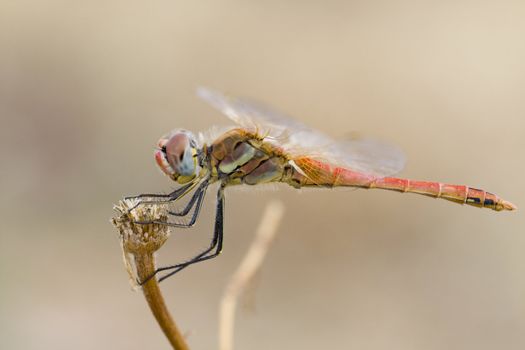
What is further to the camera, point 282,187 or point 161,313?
point 282,187

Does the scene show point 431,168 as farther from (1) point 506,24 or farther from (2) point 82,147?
(2) point 82,147

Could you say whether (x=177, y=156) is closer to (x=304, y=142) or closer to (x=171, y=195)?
(x=171, y=195)

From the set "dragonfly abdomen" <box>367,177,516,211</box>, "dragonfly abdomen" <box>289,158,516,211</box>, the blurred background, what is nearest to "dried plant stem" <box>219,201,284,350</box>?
"dragonfly abdomen" <box>289,158,516,211</box>

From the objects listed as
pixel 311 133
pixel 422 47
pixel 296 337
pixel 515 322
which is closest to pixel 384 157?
pixel 311 133

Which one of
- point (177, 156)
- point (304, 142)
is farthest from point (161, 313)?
point (304, 142)

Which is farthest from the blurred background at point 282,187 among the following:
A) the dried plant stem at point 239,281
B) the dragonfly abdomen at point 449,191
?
the dried plant stem at point 239,281

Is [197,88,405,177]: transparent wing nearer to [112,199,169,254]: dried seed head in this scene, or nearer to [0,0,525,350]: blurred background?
[112,199,169,254]: dried seed head
